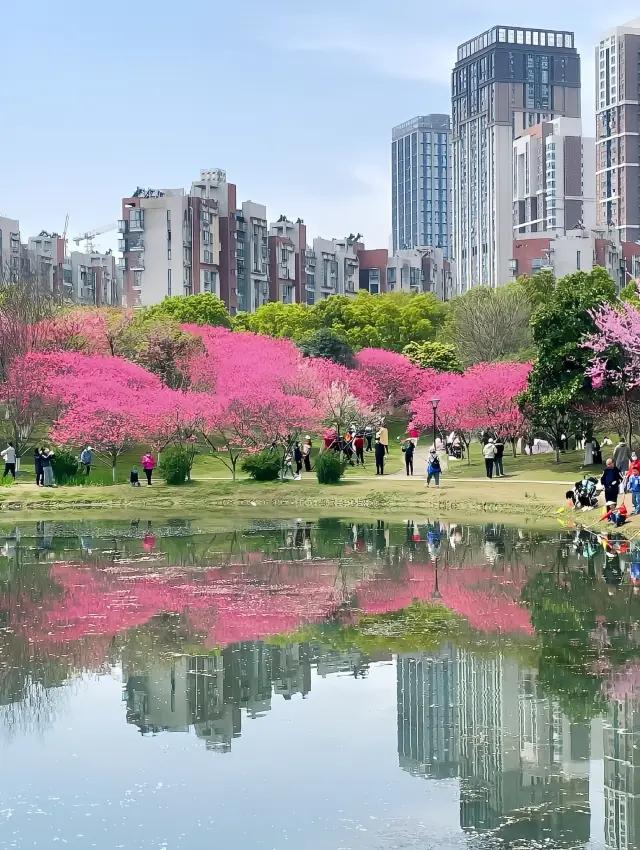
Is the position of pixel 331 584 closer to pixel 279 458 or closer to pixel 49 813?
pixel 49 813

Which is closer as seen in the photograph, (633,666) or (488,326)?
(633,666)

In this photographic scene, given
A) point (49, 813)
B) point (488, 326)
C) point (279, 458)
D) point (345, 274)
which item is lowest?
point (49, 813)

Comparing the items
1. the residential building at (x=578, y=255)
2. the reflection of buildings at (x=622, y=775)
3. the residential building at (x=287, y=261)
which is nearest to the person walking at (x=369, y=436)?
the reflection of buildings at (x=622, y=775)

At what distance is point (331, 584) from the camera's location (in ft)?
77.6

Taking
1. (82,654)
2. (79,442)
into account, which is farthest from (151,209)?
(82,654)

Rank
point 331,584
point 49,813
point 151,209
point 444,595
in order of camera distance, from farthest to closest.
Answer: point 151,209, point 331,584, point 444,595, point 49,813

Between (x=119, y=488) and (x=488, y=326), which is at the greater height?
(x=488, y=326)

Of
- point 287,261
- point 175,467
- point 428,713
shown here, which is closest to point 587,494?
point 175,467

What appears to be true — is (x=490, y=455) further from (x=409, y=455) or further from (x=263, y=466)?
(x=263, y=466)

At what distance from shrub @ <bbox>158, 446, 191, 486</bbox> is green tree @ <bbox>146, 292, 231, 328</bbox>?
139 ft

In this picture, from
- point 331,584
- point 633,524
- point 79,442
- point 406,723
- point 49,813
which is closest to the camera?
point 49,813

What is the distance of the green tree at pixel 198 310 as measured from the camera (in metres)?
87.4

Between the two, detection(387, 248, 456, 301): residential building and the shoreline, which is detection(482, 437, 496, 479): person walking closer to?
the shoreline

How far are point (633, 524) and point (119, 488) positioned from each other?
20.3m
